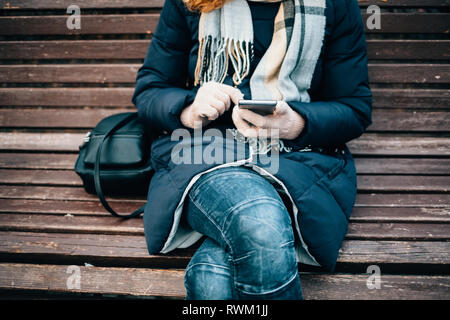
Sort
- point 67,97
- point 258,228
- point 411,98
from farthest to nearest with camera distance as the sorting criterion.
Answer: point 67,97
point 411,98
point 258,228

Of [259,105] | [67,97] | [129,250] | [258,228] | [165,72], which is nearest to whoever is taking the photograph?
[258,228]

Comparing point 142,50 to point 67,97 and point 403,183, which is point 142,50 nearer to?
point 67,97

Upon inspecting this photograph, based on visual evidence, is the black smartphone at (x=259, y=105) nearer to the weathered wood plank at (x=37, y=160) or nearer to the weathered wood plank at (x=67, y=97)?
the weathered wood plank at (x=67, y=97)

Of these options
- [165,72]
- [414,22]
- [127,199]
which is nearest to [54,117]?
[127,199]

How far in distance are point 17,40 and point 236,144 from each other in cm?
164

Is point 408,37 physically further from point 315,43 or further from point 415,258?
point 415,258

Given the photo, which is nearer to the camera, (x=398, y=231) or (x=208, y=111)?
(x=208, y=111)

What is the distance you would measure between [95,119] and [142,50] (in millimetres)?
510

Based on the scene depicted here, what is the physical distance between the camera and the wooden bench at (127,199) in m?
1.20

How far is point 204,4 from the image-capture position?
1.19 meters

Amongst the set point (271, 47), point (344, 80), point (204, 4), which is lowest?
point (344, 80)

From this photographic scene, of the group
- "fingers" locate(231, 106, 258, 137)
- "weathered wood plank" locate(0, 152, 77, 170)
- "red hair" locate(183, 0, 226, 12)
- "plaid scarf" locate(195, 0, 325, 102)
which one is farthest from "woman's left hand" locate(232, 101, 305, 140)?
"weathered wood plank" locate(0, 152, 77, 170)

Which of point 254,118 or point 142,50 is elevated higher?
point 142,50
